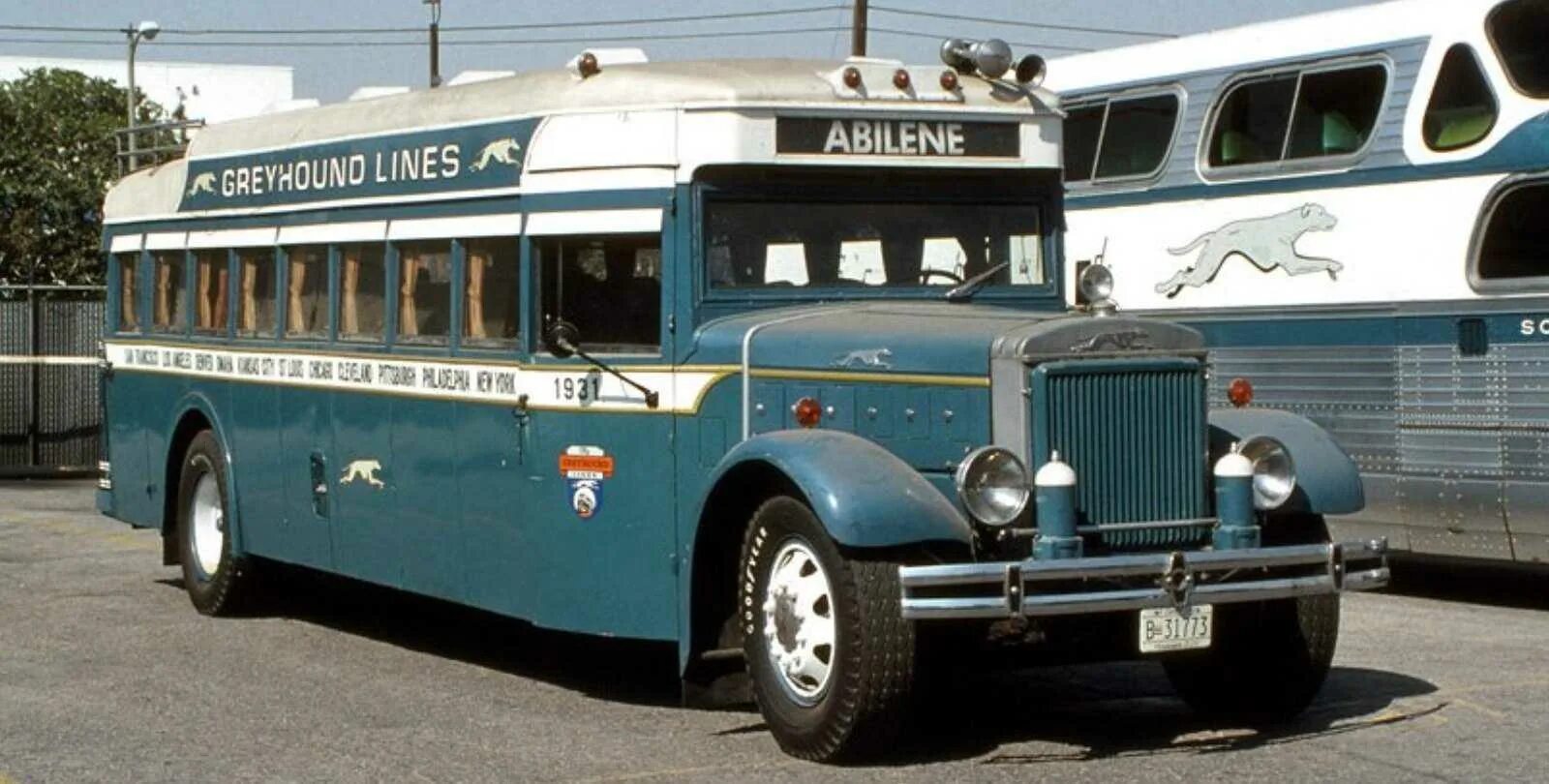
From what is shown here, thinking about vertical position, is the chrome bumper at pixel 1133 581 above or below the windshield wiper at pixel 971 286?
below

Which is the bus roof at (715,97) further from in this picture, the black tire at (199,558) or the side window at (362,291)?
the black tire at (199,558)

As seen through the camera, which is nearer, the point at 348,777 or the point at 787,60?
the point at 348,777

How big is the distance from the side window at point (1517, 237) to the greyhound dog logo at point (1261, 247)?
112 cm

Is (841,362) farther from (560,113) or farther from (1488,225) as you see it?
(1488,225)

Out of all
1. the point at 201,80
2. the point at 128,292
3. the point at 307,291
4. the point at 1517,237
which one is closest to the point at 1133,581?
the point at 307,291

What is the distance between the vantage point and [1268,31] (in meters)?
16.0

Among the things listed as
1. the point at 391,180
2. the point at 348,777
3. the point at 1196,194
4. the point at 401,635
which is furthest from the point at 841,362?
the point at 1196,194

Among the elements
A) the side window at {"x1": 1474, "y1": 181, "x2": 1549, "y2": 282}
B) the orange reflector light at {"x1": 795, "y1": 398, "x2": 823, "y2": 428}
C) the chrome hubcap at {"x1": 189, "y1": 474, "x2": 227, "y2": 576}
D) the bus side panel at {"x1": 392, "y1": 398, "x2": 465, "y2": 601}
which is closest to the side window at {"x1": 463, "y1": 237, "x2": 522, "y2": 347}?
the bus side panel at {"x1": 392, "y1": 398, "x2": 465, "y2": 601}

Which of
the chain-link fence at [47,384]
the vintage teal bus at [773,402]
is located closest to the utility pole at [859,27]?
the chain-link fence at [47,384]

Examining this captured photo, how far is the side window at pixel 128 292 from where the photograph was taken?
15539mm

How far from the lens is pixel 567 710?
10.6 metres

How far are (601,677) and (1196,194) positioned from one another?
620 cm

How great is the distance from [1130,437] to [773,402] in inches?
54.0

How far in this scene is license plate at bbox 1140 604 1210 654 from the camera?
29.9ft
